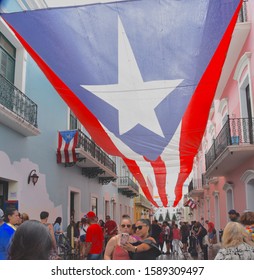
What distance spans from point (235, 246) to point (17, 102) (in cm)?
827

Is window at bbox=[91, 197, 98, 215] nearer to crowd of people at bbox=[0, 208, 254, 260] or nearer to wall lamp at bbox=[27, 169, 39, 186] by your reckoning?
wall lamp at bbox=[27, 169, 39, 186]

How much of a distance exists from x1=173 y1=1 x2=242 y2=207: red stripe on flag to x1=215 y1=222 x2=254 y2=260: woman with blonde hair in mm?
2790

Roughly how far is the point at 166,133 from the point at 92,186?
1398 cm

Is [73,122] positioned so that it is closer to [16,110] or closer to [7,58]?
[7,58]

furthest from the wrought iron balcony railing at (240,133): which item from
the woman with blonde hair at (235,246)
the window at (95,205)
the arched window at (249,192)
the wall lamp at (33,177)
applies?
the window at (95,205)

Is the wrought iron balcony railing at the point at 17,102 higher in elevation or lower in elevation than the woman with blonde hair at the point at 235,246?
higher

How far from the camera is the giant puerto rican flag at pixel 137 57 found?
585cm

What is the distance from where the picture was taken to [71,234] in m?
12.7

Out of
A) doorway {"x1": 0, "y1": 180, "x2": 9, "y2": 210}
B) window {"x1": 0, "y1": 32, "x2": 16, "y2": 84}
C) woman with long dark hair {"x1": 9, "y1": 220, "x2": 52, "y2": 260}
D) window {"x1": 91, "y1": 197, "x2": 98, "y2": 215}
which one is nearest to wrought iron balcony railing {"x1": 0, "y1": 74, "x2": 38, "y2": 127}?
window {"x1": 0, "y1": 32, "x2": 16, "y2": 84}

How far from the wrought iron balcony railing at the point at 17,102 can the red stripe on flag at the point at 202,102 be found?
16.8 ft

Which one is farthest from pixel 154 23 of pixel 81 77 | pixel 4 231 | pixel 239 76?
pixel 239 76

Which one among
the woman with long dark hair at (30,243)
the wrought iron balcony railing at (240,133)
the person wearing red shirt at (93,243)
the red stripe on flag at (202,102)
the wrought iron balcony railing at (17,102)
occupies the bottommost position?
the person wearing red shirt at (93,243)

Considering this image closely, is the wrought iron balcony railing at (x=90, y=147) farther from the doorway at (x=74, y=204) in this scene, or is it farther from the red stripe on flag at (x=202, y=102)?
the red stripe on flag at (x=202, y=102)
